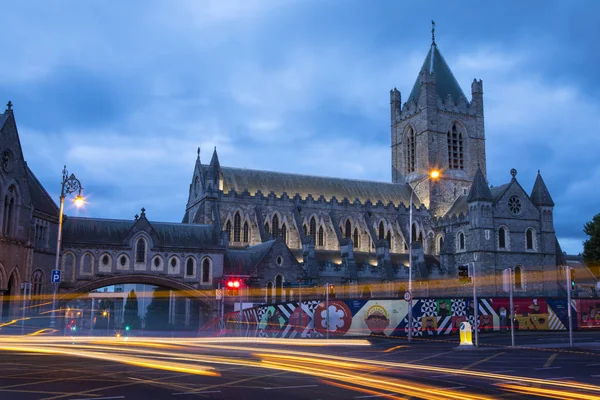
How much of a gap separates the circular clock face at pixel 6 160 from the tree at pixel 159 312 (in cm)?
2301

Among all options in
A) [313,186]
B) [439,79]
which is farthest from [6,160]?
[439,79]

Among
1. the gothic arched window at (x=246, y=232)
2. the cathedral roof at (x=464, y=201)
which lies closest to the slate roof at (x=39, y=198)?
Result: the gothic arched window at (x=246, y=232)

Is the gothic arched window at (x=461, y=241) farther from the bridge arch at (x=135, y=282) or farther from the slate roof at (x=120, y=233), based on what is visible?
the bridge arch at (x=135, y=282)

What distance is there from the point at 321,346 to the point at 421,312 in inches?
430

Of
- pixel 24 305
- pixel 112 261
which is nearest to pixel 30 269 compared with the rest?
pixel 24 305

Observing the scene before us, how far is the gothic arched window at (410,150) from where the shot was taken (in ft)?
264

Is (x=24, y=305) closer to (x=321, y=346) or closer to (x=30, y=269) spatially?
(x=30, y=269)

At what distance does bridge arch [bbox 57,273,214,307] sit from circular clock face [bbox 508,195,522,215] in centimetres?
3254

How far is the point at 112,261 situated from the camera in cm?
5219

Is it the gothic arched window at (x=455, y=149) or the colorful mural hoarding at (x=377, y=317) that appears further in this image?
the gothic arched window at (x=455, y=149)

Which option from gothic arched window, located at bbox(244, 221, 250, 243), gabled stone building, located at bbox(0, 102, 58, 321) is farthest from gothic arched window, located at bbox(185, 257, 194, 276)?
gabled stone building, located at bbox(0, 102, 58, 321)

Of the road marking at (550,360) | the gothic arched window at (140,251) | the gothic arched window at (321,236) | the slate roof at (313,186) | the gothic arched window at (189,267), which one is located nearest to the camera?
the road marking at (550,360)

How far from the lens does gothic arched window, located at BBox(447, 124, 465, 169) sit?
7881 centimetres

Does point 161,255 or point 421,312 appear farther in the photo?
point 161,255
